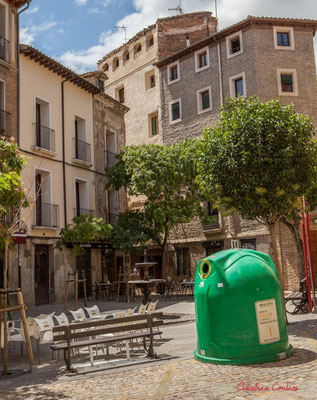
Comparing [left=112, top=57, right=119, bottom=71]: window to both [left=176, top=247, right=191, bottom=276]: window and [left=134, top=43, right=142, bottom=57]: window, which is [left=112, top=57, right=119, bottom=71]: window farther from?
[left=176, top=247, right=191, bottom=276]: window

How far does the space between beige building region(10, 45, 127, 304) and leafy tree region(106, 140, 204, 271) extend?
6.37 ft

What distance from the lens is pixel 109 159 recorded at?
1026 inches

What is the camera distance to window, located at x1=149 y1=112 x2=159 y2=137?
32.4 meters

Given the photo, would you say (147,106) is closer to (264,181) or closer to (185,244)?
(185,244)

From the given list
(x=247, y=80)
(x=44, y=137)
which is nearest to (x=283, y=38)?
(x=247, y=80)

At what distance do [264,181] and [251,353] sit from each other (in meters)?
4.63

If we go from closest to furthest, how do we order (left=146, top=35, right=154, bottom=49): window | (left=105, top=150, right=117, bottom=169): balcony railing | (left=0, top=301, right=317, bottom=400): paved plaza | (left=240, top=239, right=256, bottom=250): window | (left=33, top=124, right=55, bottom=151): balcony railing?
(left=0, top=301, right=317, bottom=400): paved plaza
(left=33, top=124, right=55, bottom=151): balcony railing
(left=240, top=239, right=256, bottom=250): window
(left=105, top=150, right=117, bottom=169): balcony railing
(left=146, top=35, right=154, bottom=49): window

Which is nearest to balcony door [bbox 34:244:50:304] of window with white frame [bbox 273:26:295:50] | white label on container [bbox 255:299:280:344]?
white label on container [bbox 255:299:280:344]

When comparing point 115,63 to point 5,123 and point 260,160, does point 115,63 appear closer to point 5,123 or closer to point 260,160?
point 5,123

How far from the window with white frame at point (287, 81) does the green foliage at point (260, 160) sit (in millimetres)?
14947

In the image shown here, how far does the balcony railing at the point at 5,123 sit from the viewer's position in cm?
1868

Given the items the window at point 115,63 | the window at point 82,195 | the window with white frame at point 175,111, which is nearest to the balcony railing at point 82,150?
the window at point 82,195

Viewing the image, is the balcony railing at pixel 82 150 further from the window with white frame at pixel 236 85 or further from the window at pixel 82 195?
the window with white frame at pixel 236 85

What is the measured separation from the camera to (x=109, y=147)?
89.5ft
